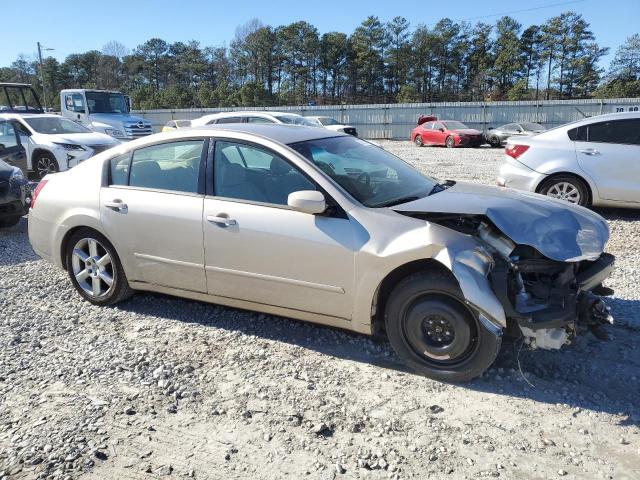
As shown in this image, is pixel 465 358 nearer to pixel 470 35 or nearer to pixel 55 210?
pixel 55 210

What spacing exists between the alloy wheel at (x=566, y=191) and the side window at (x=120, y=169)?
6.23 m

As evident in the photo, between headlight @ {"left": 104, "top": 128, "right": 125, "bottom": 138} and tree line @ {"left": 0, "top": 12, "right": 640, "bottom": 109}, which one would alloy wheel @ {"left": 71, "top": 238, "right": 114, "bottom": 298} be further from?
tree line @ {"left": 0, "top": 12, "right": 640, "bottom": 109}

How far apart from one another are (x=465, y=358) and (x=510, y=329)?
337 mm

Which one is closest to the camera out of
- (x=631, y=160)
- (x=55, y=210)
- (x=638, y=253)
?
(x=55, y=210)

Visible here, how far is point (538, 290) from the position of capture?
11.5 ft

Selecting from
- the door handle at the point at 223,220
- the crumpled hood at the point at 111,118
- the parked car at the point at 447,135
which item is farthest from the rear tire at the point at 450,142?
the door handle at the point at 223,220

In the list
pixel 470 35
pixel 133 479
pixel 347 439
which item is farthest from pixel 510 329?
pixel 470 35

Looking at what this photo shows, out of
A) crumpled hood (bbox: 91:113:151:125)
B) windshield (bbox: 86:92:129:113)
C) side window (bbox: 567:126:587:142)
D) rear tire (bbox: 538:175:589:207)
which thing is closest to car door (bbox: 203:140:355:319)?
rear tire (bbox: 538:175:589:207)

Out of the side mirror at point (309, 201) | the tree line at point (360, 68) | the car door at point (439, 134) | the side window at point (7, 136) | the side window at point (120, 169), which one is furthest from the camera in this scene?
the tree line at point (360, 68)

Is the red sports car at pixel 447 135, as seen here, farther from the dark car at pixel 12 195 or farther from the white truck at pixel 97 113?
the dark car at pixel 12 195

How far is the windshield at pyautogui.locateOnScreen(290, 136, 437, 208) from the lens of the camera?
3.97 metres

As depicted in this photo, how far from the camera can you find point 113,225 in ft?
15.1

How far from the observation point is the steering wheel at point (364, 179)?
4.09 meters

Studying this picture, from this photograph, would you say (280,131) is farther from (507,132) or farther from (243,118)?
(507,132)
